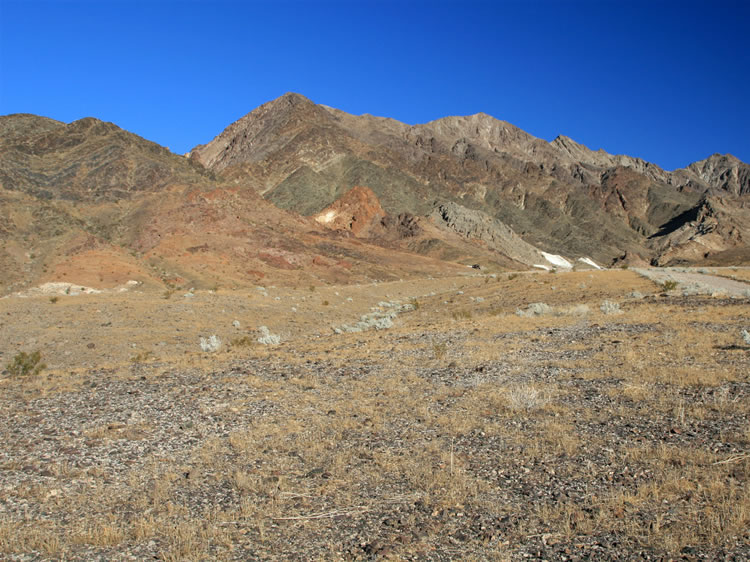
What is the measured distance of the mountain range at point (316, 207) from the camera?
159 feet

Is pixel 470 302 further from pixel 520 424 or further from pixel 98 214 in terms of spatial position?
pixel 98 214

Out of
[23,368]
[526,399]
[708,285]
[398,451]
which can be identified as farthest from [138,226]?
[398,451]

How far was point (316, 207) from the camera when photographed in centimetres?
10250

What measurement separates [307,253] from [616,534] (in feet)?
187

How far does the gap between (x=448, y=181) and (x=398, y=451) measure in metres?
130

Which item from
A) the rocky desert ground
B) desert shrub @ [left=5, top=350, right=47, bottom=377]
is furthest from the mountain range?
the rocky desert ground

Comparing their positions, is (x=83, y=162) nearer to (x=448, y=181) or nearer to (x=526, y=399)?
(x=526, y=399)

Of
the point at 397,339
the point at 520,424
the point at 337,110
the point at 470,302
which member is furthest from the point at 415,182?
the point at 520,424

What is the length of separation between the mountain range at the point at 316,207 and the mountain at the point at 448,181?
1.67 ft

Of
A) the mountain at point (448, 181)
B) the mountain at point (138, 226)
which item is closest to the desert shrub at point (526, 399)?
the mountain at point (138, 226)

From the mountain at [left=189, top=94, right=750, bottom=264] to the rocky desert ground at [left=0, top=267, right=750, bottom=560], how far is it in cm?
9045

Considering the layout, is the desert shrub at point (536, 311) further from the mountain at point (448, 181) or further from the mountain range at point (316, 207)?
the mountain at point (448, 181)

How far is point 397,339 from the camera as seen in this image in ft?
54.2

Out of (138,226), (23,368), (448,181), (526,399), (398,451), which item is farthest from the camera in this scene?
(448,181)
